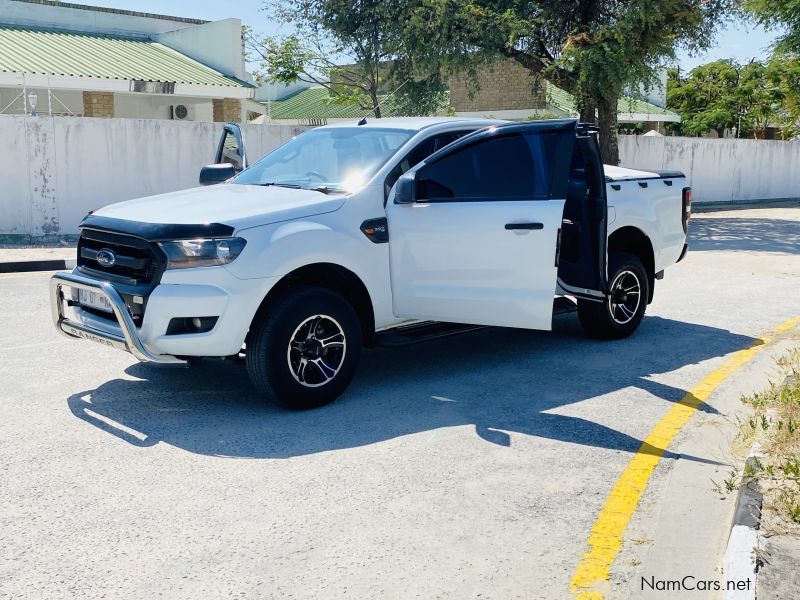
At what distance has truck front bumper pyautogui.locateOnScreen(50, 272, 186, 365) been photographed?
5.67 meters

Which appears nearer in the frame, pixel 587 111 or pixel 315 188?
pixel 315 188

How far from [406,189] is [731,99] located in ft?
155

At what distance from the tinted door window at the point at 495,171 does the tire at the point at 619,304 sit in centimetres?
156

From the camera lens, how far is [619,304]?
8.47 meters

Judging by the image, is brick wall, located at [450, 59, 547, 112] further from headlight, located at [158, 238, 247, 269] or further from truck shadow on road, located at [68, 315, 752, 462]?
headlight, located at [158, 238, 247, 269]

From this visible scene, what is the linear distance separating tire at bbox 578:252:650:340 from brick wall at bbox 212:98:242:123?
71.4 feet

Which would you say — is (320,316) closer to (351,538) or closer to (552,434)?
(552,434)

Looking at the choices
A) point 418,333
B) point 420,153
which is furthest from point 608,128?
point 418,333

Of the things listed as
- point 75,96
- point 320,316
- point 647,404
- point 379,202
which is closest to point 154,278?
point 320,316

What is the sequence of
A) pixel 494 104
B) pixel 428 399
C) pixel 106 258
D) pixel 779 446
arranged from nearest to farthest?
pixel 779 446 → pixel 106 258 → pixel 428 399 → pixel 494 104

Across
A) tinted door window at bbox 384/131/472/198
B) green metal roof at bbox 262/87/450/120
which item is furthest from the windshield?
green metal roof at bbox 262/87/450/120

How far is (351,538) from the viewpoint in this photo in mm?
4207

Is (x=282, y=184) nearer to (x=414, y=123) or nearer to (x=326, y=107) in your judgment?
(x=414, y=123)

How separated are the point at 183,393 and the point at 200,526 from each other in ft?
7.71
